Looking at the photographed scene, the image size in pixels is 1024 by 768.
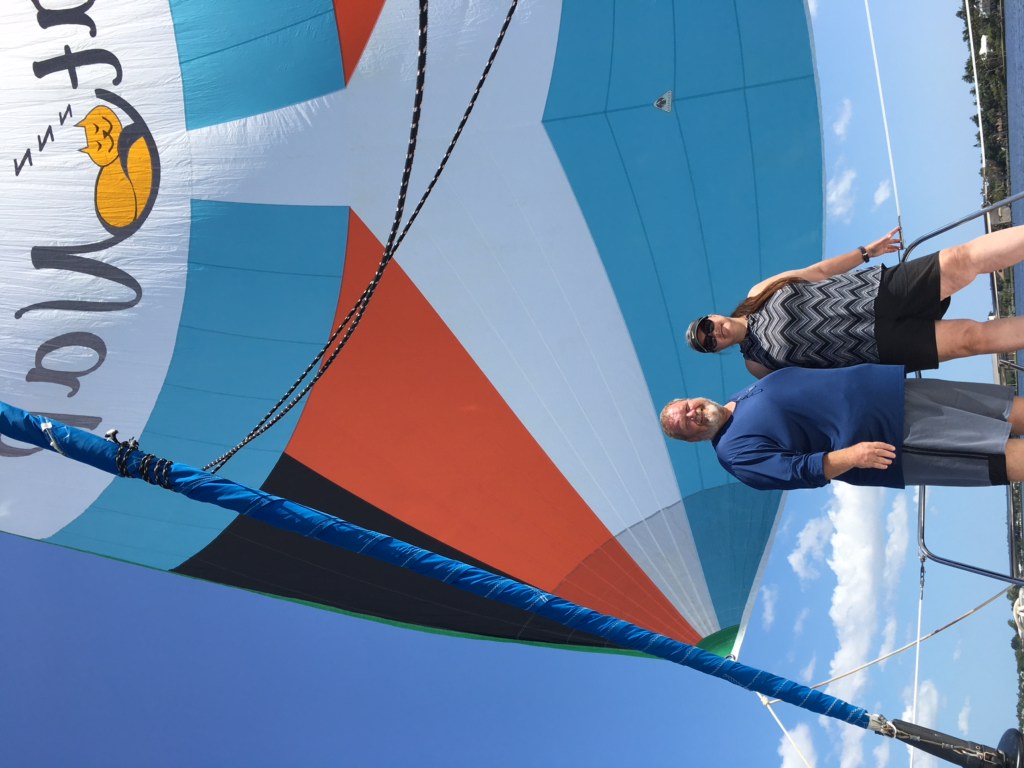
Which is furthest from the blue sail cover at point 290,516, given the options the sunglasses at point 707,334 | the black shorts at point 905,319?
the black shorts at point 905,319

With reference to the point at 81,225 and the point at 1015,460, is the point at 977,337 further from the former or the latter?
the point at 81,225

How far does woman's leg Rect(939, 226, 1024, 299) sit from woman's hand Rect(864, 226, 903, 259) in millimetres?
504

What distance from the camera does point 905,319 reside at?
2598 millimetres

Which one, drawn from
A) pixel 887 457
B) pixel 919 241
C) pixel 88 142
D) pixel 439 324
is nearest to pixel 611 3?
pixel 439 324

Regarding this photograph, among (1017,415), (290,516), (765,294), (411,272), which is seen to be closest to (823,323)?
(765,294)

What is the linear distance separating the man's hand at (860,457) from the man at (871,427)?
0.03 metres

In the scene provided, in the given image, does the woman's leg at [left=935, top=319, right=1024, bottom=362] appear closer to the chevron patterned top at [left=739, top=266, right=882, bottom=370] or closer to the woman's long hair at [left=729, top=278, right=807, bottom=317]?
the chevron patterned top at [left=739, top=266, right=882, bottom=370]

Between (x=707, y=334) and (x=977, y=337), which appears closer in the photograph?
(x=977, y=337)

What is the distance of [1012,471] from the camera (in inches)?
97.6

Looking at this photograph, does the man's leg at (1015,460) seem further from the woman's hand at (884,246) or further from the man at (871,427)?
the woman's hand at (884,246)

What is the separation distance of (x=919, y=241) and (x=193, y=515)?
12.6ft

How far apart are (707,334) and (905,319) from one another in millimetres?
615

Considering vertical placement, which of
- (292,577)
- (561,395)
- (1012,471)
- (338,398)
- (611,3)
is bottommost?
(292,577)

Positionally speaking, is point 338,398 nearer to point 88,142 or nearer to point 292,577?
point 292,577
